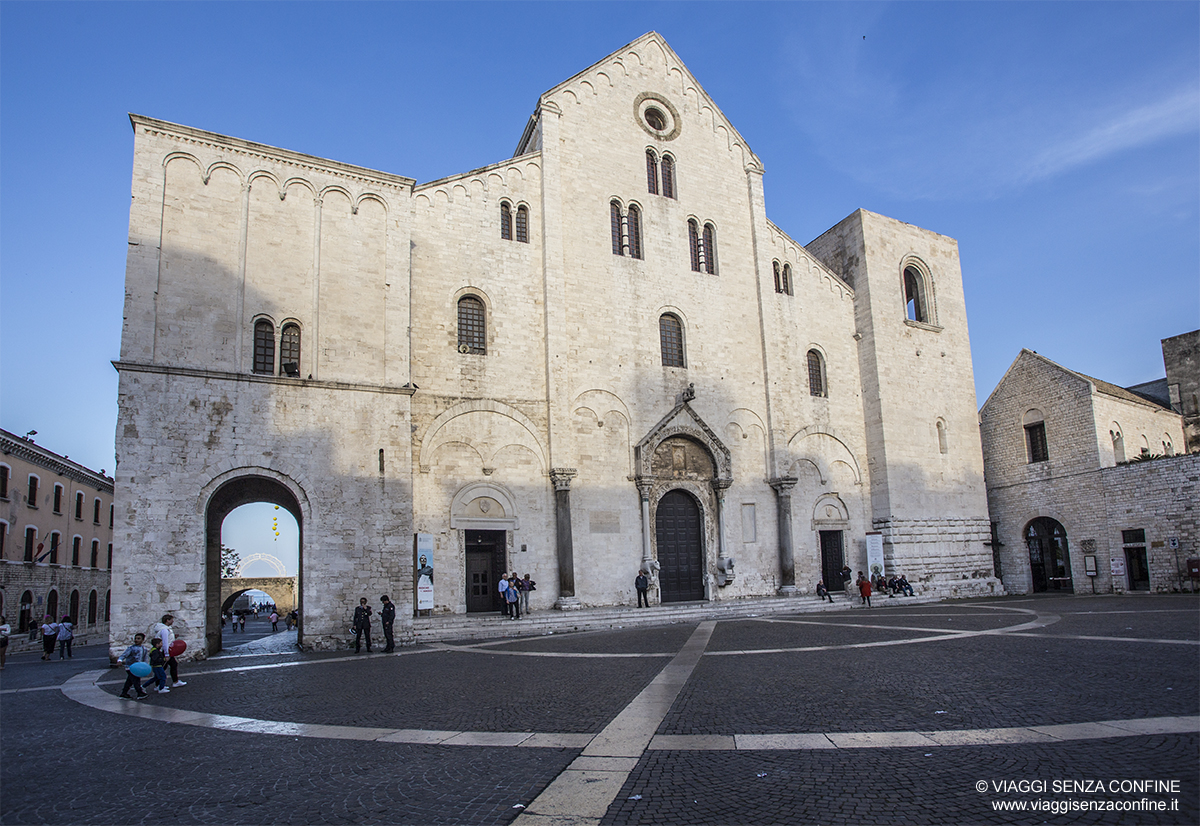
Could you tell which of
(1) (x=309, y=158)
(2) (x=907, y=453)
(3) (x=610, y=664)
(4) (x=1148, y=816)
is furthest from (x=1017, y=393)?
(4) (x=1148, y=816)

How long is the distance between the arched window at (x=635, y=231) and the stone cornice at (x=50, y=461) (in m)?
27.0

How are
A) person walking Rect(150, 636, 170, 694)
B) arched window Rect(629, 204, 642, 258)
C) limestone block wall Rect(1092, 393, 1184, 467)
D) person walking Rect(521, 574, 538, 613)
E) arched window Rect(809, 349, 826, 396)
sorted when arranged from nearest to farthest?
person walking Rect(150, 636, 170, 694) → person walking Rect(521, 574, 538, 613) → arched window Rect(629, 204, 642, 258) → arched window Rect(809, 349, 826, 396) → limestone block wall Rect(1092, 393, 1184, 467)

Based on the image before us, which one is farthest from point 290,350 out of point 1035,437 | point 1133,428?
point 1133,428

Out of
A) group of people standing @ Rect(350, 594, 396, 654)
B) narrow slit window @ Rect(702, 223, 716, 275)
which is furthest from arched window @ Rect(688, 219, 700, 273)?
group of people standing @ Rect(350, 594, 396, 654)

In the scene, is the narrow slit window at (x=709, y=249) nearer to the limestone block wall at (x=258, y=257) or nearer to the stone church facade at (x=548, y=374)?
the stone church facade at (x=548, y=374)

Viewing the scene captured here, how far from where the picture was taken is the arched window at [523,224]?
2398 cm

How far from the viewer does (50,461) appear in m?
34.2

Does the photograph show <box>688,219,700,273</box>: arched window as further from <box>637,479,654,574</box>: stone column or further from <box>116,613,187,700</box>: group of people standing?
<box>116,613,187,700</box>: group of people standing

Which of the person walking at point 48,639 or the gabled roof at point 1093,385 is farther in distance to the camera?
the gabled roof at point 1093,385

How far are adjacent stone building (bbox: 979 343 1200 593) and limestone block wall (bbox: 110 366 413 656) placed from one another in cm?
2678

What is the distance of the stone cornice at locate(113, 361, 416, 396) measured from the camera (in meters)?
15.9

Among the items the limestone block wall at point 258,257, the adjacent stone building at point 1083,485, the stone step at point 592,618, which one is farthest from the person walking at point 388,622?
the adjacent stone building at point 1083,485

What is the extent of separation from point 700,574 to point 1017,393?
59.9ft

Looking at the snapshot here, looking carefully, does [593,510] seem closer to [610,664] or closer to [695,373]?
[695,373]
